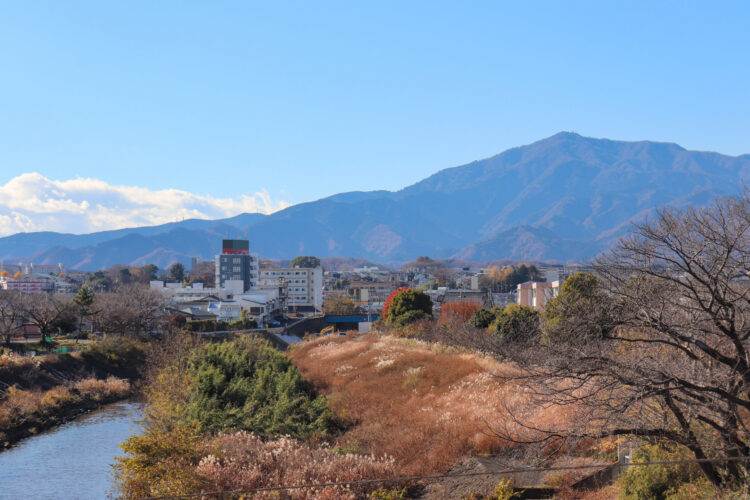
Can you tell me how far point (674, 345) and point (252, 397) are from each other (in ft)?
75.7

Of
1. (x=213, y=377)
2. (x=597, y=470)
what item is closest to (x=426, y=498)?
(x=597, y=470)

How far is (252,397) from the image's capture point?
31.8 meters

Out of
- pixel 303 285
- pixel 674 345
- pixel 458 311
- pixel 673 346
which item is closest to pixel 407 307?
pixel 458 311

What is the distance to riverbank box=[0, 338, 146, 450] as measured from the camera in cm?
3844

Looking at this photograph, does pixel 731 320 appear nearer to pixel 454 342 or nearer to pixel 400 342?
pixel 454 342

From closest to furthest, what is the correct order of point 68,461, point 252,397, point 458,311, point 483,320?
point 68,461 → point 252,397 → point 483,320 → point 458,311

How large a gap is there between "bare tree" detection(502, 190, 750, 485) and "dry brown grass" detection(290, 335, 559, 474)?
1.73 meters

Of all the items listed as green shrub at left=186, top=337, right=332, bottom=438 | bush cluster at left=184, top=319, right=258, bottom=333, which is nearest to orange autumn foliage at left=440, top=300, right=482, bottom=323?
green shrub at left=186, top=337, right=332, bottom=438

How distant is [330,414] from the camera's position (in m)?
28.0

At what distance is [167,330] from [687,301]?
2662 inches

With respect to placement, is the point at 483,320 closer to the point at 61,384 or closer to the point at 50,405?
the point at 50,405

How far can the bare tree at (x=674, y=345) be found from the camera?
11891mm

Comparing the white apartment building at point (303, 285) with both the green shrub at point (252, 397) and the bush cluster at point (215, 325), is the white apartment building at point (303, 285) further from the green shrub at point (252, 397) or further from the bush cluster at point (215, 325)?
the green shrub at point (252, 397)

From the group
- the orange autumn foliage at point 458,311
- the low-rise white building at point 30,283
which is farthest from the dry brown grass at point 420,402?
the low-rise white building at point 30,283
